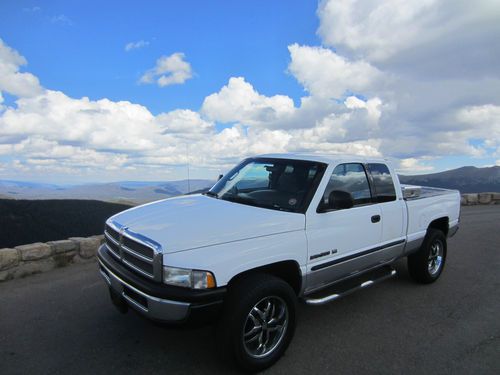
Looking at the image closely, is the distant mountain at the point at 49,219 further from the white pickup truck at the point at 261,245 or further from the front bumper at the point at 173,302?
the front bumper at the point at 173,302

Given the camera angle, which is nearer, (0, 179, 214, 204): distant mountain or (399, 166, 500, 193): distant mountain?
(0, 179, 214, 204): distant mountain

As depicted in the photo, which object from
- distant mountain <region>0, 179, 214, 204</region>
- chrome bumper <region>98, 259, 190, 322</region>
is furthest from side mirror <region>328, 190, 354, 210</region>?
distant mountain <region>0, 179, 214, 204</region>

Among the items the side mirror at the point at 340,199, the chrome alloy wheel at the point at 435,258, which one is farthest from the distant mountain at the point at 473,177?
the side mirror at the point at 340,199

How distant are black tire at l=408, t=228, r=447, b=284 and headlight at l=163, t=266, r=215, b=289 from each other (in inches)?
151

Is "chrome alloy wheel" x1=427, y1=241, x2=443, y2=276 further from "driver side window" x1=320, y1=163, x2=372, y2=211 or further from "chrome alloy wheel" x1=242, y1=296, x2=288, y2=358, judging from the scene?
"chrome alloy wheel" x1=242, y1=296, x2=288, y2=358

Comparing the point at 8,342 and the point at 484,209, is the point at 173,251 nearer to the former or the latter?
the point at 8,342

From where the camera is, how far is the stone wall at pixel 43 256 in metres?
5.33

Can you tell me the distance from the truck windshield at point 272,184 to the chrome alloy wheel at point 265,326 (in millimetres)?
948

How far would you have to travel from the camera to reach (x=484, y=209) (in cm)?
1438

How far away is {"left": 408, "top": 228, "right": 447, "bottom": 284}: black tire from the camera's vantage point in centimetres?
529

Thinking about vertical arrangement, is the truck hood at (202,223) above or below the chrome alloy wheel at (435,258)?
above

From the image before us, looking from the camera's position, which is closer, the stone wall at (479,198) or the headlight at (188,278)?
the headlight at (188,278)

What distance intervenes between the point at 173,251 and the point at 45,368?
168cm

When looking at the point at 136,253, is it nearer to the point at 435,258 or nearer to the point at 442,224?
the point at 435,258
